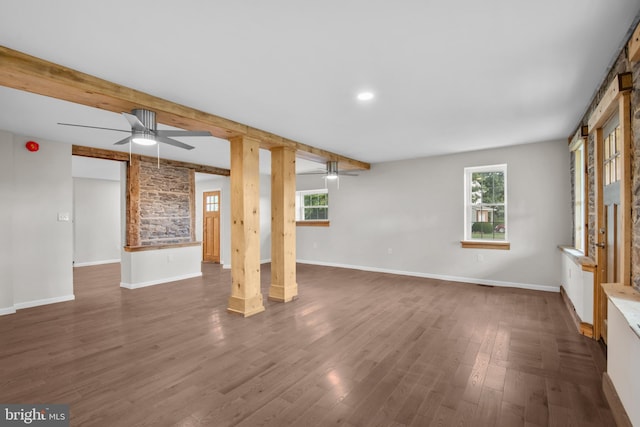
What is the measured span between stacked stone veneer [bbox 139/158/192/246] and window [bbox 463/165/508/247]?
5824 mm

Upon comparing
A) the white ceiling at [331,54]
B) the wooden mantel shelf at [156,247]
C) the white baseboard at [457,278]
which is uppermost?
the white ceiling at [331,54]

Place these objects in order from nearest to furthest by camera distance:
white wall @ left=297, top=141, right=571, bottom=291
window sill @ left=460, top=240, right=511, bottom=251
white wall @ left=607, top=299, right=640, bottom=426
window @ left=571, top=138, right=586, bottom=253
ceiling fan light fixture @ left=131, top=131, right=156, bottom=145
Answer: white wall @ left=607, top=299, right=640, bottom=426
ceiling fan light fixture @ left=131, top=131, right=156, bottom=145
window @ left=571, top=138, right=586, bottom=253
white wall @ left=297, top=141, right=571, bottom=291
window sill @ left=460, top=240, right=511, bottom=251

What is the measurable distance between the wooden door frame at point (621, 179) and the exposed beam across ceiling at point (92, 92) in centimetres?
360

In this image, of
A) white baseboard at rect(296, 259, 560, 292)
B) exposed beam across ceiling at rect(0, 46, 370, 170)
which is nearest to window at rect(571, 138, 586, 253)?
white baseboard at rect(296, 259, 560, 292)

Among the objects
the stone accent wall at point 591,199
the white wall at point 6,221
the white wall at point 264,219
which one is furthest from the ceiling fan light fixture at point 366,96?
the white wall at point 264,219

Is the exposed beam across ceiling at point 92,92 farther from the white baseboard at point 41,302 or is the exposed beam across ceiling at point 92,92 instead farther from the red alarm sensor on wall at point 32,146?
the white baseboard at point 41,302

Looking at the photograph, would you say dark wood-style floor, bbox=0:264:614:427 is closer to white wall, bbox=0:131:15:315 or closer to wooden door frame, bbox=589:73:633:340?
white wall, bbox=0:131:15:315

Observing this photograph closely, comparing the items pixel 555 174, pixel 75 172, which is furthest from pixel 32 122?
pixel 555 174

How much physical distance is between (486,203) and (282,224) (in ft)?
12.8

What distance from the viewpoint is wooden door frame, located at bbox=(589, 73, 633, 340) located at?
2.26 metres

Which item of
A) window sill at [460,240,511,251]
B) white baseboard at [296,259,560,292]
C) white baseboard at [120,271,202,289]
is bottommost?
white baseboard at [120,271,202,289]

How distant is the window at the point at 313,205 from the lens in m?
8.04

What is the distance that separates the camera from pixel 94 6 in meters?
1.68

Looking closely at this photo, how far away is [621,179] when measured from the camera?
2346 millimetres
